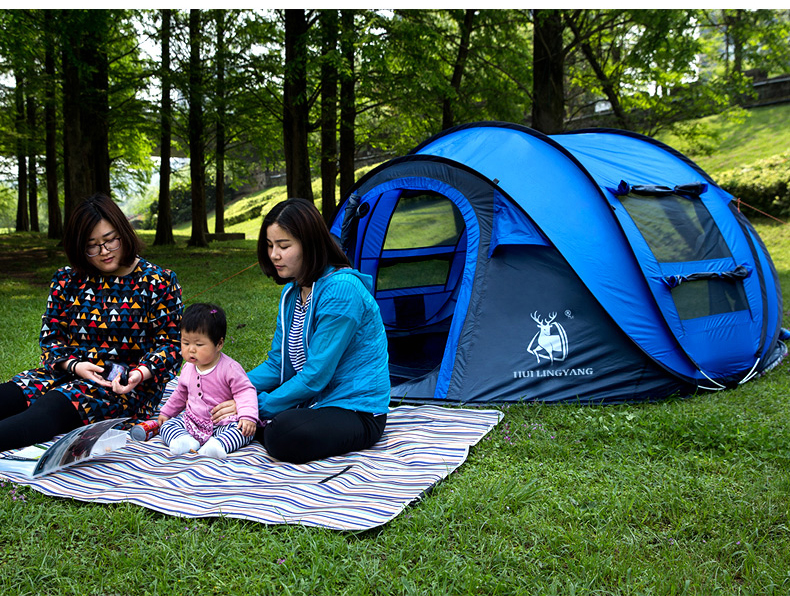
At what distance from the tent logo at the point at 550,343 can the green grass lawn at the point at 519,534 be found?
2.13 ft

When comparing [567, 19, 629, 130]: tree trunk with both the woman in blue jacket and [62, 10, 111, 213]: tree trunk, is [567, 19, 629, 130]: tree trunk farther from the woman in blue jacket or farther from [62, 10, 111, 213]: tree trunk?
the woman in blue jacket

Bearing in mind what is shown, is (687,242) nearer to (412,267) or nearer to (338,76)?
(412,267)

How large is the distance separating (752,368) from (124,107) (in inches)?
496

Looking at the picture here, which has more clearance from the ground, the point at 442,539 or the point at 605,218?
the point at 605,218

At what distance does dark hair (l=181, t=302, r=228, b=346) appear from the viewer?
3193mm

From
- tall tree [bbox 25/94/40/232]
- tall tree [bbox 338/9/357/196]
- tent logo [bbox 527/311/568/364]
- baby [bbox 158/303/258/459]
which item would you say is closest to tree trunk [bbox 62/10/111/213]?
tall tree [bbox 338/9/357/196]

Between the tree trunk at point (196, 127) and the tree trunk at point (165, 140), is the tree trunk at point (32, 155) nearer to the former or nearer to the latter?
the tree trunk at point (165, 140)

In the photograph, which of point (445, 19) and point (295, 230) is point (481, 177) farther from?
point (445, 19)

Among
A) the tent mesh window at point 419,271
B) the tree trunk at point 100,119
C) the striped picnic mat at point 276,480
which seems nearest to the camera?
the striped picnic mat at point 276,480

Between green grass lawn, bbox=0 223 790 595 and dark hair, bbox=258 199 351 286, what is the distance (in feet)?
4.05

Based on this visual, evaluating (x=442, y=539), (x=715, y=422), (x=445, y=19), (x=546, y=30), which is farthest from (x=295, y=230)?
(x=445, y=19)

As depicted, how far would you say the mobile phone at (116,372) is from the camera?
3.34 m

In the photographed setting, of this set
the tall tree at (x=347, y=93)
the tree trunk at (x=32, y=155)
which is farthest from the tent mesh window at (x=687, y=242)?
the tree trunk at (x=32, y=155)

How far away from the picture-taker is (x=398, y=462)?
3150 millimetres
